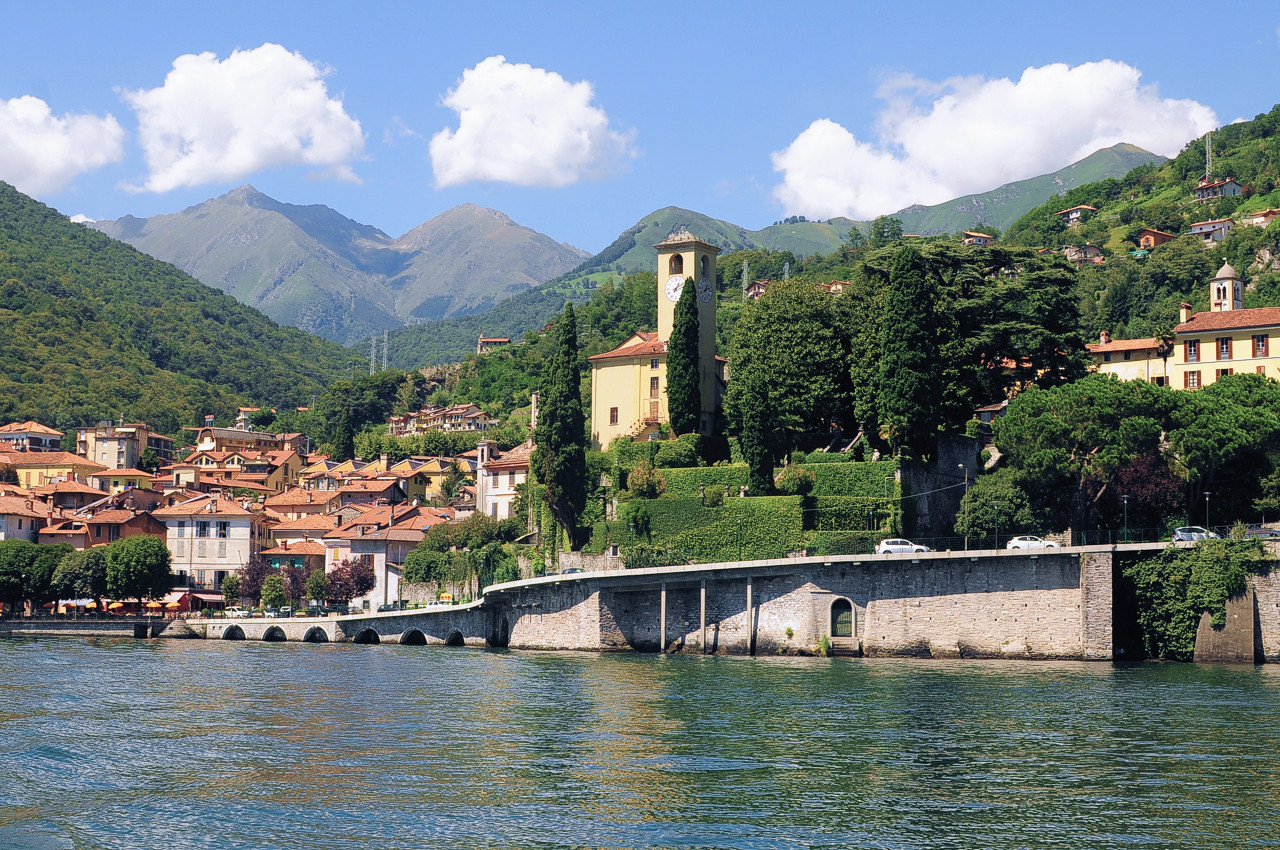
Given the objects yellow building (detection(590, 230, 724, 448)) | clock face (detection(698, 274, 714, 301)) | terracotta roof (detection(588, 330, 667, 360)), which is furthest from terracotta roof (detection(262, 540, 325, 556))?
clock face (detection(698, 274, 714, 301))

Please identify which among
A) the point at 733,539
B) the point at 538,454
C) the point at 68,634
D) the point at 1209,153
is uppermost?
the point at 1209,153

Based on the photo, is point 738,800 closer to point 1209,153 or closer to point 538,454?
point 538,454

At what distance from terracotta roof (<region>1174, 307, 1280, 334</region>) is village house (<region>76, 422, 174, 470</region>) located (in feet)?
279

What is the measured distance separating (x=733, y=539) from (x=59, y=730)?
29756mm

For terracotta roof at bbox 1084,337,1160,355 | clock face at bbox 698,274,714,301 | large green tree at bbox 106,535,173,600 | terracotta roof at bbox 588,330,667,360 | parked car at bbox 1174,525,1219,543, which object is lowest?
large green tree at bbox 106,535,173,600

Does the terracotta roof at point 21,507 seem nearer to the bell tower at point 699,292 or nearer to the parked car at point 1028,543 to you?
the bell tower at point 699,292

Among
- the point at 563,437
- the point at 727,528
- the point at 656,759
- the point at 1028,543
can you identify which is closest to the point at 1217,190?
the point at 563,437

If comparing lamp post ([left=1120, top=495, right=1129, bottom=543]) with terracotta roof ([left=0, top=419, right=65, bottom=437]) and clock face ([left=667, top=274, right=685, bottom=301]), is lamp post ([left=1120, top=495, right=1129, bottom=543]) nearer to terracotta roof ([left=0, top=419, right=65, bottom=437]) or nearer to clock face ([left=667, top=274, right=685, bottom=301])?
clock face ([left=667, top=274, right=685, bottom=301])

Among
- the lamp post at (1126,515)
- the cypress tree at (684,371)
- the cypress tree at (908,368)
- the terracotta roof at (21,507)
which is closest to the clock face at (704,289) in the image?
the cypress tree at (684,371)

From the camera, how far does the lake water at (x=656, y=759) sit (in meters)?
21.8

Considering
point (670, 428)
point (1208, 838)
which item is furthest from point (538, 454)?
point (1208, 838)

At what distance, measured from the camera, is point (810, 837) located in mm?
21312

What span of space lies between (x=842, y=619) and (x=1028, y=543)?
25.2 feet

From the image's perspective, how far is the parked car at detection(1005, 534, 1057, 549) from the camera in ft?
160
